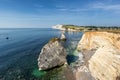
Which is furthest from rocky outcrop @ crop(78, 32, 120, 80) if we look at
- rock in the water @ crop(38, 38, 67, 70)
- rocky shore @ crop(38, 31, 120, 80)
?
rock in the water @ crop(38, 38, 67, 70)

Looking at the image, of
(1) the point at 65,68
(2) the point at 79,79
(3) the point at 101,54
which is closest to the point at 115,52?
(3) the point at 101,54

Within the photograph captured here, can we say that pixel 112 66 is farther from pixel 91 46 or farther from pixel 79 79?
pixel 91 46

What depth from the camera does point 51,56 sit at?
3681cm

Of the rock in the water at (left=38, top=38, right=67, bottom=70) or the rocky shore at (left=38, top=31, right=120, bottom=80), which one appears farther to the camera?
the rock in the water at (left=38, top=38, right=67, bottom=70)

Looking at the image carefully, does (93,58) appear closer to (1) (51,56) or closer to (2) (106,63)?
(2) (106,63)

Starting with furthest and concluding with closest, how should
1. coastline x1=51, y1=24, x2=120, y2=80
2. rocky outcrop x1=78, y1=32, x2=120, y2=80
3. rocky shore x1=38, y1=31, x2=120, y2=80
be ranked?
1. coastline x1=51, y1=24, x2=120, y2=80
2. rocky shore x1=38, y1=31, x2=120, y2=80
3. rocky outcrop x1=78, y1=32, x2=120, y2=80

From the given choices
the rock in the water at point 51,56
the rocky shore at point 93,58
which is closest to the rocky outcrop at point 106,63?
the rocky shore at point 93,58

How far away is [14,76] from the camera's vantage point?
32625 mm

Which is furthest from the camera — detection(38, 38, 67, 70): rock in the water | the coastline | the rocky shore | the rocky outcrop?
detection(38, 38, 67, 70): rock in the water

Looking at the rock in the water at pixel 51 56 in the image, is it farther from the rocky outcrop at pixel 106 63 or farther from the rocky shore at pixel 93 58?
the rocky outcrop at pixel 106 63

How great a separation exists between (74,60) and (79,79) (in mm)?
13764

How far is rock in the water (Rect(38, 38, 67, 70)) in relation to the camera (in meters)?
36.1

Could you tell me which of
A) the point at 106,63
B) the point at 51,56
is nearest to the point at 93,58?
the point at 106,63

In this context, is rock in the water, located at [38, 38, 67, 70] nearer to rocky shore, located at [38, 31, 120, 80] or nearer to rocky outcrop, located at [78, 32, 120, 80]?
rocky shore, located at [38, 31, 120, 80]
